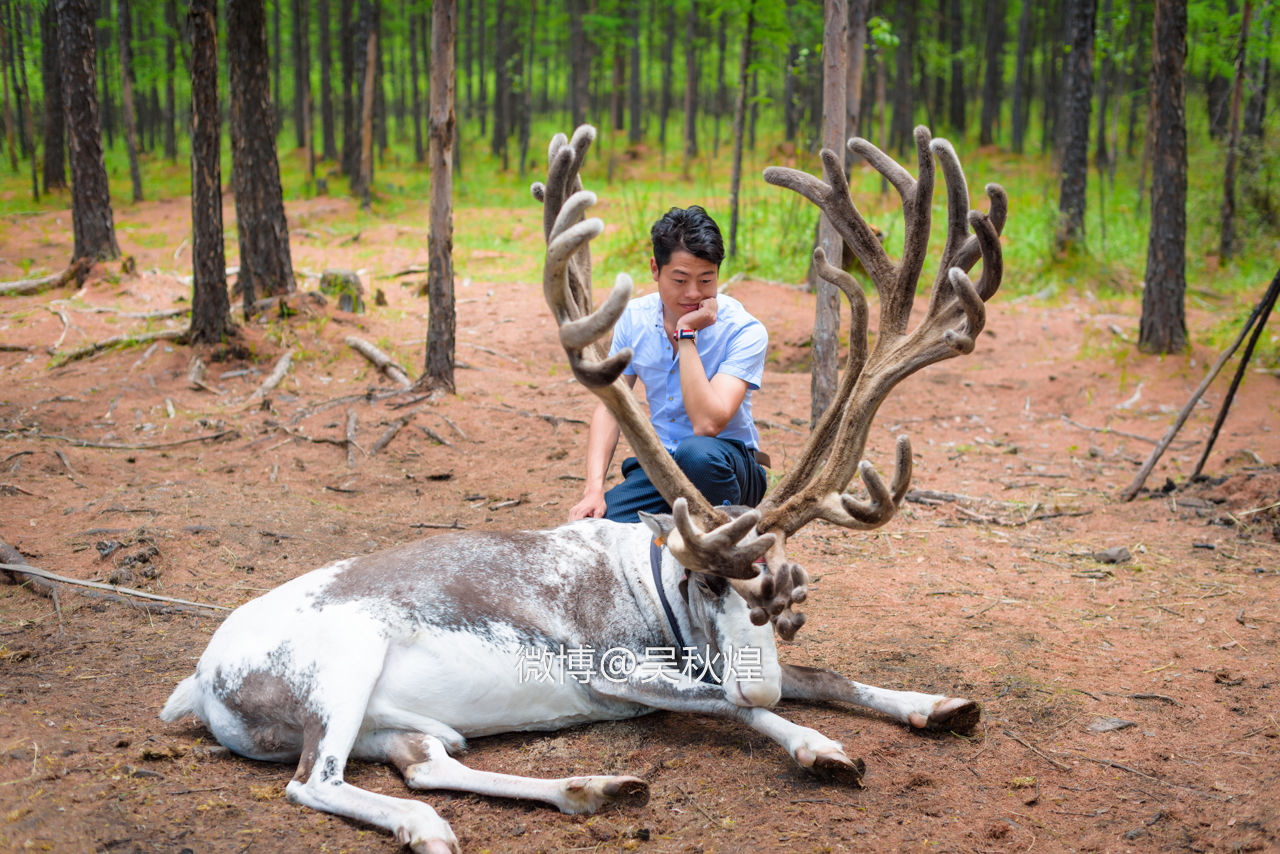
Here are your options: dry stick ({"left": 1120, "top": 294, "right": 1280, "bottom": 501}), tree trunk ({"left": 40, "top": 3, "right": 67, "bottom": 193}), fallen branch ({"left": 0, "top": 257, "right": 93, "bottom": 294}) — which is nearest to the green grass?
tree trunk ({"left": 40, "top": 3, "right": 67, "bottom": 193})

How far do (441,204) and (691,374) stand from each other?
495 centimetres

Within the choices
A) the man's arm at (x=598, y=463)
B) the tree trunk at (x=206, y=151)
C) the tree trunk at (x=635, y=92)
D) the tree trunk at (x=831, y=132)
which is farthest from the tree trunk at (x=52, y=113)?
the man's arm at (x=598, y=463)

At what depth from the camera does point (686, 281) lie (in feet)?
12.7

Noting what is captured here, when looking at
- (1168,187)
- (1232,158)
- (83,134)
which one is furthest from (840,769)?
(1232,158)

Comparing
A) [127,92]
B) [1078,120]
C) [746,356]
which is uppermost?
[127,92]

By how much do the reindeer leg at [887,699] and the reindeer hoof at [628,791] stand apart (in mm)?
910

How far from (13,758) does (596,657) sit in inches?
75.6

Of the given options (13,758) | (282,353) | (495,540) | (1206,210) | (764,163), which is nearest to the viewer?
(13,758)

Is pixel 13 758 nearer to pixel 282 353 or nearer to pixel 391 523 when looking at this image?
pixel 391 523

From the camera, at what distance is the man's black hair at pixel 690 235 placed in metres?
3.77

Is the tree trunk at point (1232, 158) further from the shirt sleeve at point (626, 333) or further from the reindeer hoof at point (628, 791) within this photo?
the reindeer hoof at point (628, 791)

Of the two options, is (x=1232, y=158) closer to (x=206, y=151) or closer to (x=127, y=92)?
(x=206, y=151)

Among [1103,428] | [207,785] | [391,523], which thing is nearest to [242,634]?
[207,785]

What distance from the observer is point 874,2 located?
2486 cm
